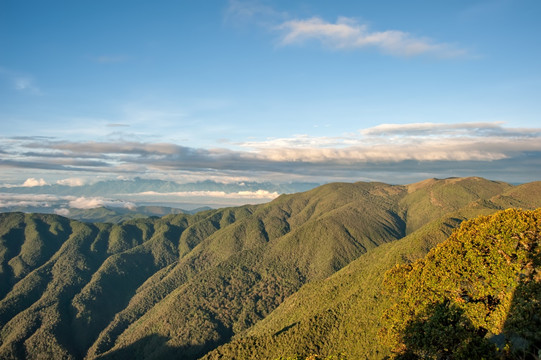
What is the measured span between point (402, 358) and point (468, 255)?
1829 centimetres

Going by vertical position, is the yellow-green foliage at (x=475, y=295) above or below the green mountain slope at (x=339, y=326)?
above

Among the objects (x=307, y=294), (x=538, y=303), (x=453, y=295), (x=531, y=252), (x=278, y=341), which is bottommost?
(x=307, y=294)

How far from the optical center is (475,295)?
151 ft

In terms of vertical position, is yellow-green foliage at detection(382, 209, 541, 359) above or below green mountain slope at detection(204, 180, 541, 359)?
above

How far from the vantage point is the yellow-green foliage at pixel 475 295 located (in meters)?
39.2

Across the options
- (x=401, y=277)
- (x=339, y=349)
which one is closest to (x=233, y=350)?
(x=339, y=349)

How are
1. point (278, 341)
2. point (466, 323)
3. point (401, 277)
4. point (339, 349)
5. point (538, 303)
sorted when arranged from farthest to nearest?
point (278, 341) → point (339, 349) → point (401, 277) → point (466, 323) → point (538, 303)

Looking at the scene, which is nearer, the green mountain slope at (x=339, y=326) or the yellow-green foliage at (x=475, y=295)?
the yellow-green foliage at (x=475, y=295)

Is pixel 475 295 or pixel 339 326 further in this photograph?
pixel 339 326

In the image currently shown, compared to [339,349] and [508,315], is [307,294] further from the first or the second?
[508,315]

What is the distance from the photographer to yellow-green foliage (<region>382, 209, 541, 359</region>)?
39188 mm

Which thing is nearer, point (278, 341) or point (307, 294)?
point (278, 341)

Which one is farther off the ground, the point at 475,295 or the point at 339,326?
the point at 475,295

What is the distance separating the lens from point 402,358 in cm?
4562
